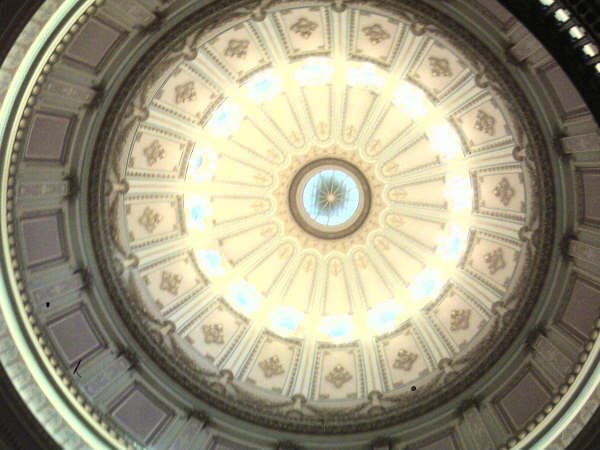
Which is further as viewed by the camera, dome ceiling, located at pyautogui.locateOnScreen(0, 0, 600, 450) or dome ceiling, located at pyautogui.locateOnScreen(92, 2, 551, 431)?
dome ceiling, located at pyautogui.locateOnScreen(92, 2, 551, 431)

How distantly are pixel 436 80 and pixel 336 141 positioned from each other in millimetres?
6143

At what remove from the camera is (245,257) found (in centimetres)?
2700

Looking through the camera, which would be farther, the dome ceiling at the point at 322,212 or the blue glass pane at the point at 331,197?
the blue glass pane at the point at 331,197

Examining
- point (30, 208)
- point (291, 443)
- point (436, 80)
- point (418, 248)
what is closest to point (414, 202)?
point (418, 248)

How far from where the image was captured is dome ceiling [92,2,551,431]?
20.5m

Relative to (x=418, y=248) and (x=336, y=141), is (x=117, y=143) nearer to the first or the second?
(x=336, y=141)

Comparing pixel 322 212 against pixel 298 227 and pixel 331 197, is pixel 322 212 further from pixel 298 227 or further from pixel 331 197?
pixel 298 227

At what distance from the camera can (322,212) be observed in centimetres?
2814

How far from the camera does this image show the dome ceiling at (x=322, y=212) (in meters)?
20.5

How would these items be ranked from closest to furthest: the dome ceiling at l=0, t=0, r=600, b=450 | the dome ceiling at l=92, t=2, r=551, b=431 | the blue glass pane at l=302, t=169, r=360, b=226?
the dome ceiling at l=0, t=0, r=600, b=450
the dome ceiling at l=92, t=2, r=551, b=431
the blue glass pane at l=302, t=169, r=360, b=226

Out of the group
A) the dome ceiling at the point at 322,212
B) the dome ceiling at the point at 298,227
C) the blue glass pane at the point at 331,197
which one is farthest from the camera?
the blue glass pane at the point at 331,197

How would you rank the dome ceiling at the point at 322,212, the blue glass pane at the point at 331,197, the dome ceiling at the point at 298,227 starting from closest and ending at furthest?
the dome ceiling at the point at 298,227, the dome ceiling at the point at 322,212, the blue glass pane at the point at 331,197

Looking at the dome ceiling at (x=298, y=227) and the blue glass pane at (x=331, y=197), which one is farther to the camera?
the blue glass pane at (x=331, y=197)

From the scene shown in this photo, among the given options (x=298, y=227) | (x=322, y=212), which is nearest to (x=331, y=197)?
(x=322, y=212)
